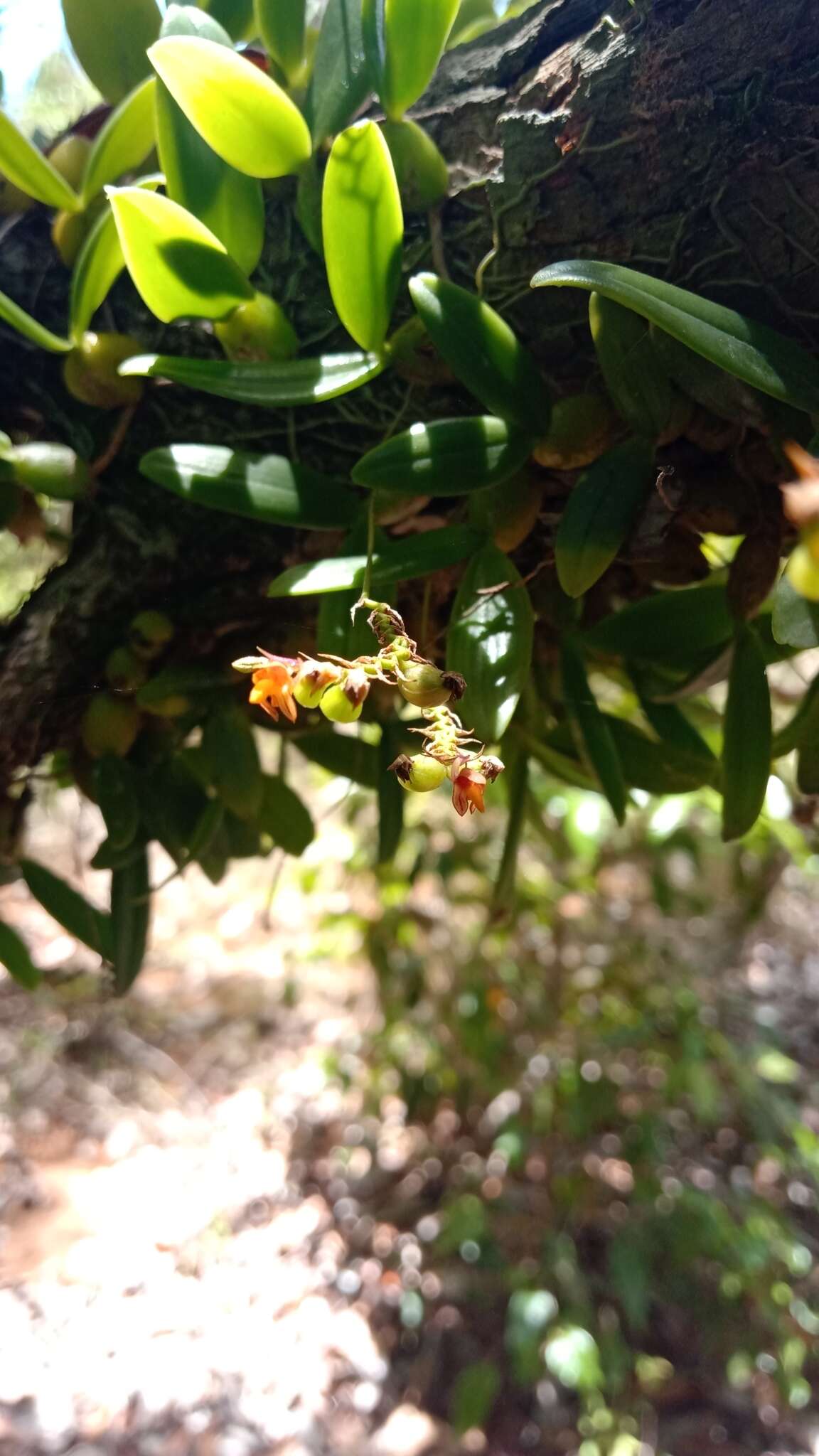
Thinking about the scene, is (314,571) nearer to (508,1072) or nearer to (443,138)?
(443,138)

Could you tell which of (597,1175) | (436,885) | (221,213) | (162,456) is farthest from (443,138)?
(597,1175)

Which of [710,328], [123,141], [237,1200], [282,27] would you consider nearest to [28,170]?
[123,141]

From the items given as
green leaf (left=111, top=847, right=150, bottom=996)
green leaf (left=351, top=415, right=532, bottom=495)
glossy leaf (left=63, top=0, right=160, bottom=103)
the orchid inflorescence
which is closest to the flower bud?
the orchid inflorescence

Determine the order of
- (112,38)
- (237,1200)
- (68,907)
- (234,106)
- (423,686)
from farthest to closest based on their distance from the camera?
(237,1200), (68,907), (112,38), (234,106), (423,686)

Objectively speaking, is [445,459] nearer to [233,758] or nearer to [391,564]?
[391,564]

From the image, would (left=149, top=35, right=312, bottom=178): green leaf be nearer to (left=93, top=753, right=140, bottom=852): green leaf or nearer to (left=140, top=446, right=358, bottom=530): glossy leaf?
(left=140, top=446, right=358, bottom=530): glossy leaf

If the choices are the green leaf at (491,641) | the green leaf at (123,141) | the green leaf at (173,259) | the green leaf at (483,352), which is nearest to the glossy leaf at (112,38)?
the green leaf at (123,141)

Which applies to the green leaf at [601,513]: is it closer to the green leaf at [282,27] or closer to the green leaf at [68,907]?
the green leaf at [282,27]
